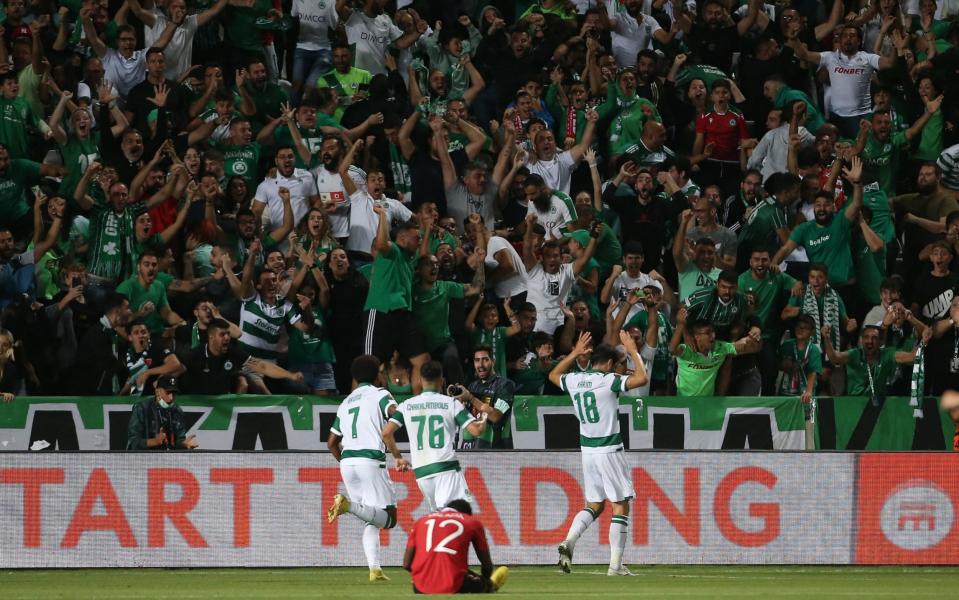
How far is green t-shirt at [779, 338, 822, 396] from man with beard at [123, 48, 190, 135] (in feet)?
24.8

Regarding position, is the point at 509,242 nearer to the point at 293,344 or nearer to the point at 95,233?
the point at 293,344

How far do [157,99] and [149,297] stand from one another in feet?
10.9

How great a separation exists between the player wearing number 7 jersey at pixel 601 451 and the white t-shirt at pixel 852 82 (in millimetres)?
8861

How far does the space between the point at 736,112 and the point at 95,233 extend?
8.28 m

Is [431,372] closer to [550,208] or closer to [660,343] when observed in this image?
[660,343]

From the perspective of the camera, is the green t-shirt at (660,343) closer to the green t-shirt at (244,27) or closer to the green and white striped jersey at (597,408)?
the green and white striped jersey at (597,408)

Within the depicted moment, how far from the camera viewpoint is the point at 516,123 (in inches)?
750

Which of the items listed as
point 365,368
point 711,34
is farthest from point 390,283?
point 711,34

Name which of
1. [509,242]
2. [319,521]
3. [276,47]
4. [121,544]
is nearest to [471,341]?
[509,242]

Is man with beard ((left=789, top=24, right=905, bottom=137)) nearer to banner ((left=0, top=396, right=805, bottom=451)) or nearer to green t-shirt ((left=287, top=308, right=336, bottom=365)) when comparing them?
banner ((left=0, top=396, right=805, bottom=451))

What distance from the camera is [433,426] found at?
13102 millimetres

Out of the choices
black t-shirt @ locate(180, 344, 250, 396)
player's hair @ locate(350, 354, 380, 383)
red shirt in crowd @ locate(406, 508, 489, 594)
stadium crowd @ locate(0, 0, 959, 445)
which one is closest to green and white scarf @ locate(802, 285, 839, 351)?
stadium crowd @ locate(0, 0, 959, 445)

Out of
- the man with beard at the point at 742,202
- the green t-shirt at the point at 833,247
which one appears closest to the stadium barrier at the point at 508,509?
the green t-shirt at the point at 833,247

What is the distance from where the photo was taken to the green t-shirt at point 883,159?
65.7 ft
